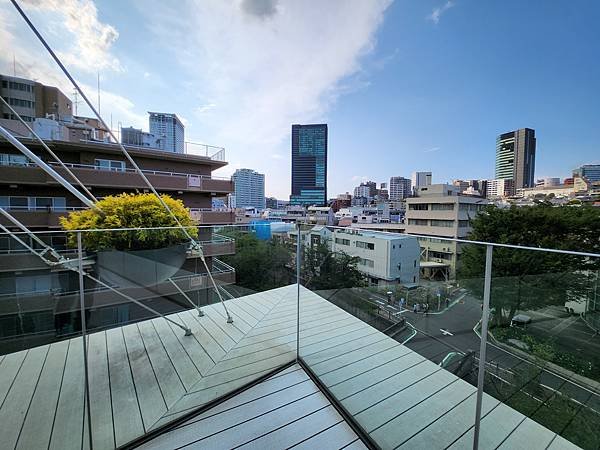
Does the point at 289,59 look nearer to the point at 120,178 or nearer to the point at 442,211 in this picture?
the point at 120,178

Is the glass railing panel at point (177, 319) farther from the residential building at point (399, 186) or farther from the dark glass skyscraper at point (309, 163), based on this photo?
the residential building at point (399, 186)

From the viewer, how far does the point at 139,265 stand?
5.51ft

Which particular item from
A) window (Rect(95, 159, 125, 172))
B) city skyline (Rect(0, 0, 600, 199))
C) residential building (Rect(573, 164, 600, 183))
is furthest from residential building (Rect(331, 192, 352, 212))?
window (Rect(95, 159, 125, 172))

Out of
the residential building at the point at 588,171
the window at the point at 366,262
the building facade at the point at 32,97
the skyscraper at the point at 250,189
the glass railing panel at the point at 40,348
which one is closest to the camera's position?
the glass railing panel at the point at 40,348

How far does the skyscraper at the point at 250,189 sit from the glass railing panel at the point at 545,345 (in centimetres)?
7209

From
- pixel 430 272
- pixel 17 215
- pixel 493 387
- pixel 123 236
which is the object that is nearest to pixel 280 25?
pixel 123 236

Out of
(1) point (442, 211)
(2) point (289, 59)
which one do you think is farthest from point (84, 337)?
(1) point (442, 211)

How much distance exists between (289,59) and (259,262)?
20.6 ft

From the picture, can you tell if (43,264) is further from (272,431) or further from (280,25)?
(280,25)

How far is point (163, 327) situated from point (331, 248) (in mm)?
1417

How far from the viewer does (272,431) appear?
156cm

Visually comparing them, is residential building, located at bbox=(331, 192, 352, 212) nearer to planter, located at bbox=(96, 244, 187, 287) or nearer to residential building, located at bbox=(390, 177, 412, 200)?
residential building, located at bbox=(390, 177, 412, 200)

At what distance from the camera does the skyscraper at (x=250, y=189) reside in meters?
72.4

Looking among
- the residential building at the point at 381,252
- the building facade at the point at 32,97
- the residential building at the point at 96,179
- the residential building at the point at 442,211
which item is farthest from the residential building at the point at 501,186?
the building facade at the point at 32,97
